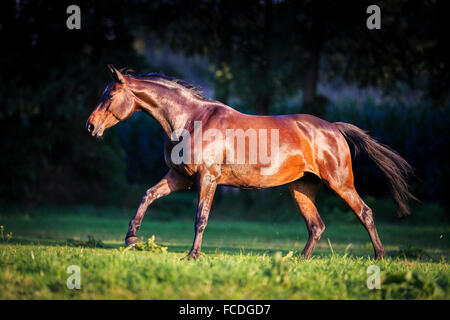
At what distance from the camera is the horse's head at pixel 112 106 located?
24.8 feet

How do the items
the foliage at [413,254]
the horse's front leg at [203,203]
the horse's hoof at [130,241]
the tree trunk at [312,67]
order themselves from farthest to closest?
the tree trunk at [312,67] < the foliage at [413,254] < the horse's hoof at [130,241] < the horse's front leg at [203,203]

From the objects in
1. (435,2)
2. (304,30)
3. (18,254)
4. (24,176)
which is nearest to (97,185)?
(24,176)

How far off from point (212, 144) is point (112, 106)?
1.55m

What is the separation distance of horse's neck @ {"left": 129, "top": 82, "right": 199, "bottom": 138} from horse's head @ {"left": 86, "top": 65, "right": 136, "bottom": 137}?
203mm

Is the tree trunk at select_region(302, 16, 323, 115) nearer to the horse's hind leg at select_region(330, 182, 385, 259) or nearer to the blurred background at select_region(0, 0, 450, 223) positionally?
the blurred background at select_region(0, 0, 450, 223)

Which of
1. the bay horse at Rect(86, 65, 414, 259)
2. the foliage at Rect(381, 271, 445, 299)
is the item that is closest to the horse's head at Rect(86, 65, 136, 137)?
the bay horse at Rect(86, 65, 414, 259)

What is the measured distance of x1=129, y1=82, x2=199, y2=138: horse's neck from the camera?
25.4 feet

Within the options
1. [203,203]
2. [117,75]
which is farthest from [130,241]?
[117,75]

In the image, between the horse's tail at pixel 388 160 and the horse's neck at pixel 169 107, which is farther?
the horse's tail at pixel 388 160

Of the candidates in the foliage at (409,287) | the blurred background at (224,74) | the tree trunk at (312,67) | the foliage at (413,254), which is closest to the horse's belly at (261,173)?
the foliage at (409,287)

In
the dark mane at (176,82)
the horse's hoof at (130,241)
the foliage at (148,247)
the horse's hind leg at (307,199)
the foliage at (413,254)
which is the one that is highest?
the dark mane at (176,82)

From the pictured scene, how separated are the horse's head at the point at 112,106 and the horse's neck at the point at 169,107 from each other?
0.20 m

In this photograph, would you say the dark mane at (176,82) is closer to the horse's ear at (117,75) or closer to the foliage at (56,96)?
the horse's ear at (117,75)

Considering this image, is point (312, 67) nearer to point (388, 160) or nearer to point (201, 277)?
point (388, 160)
